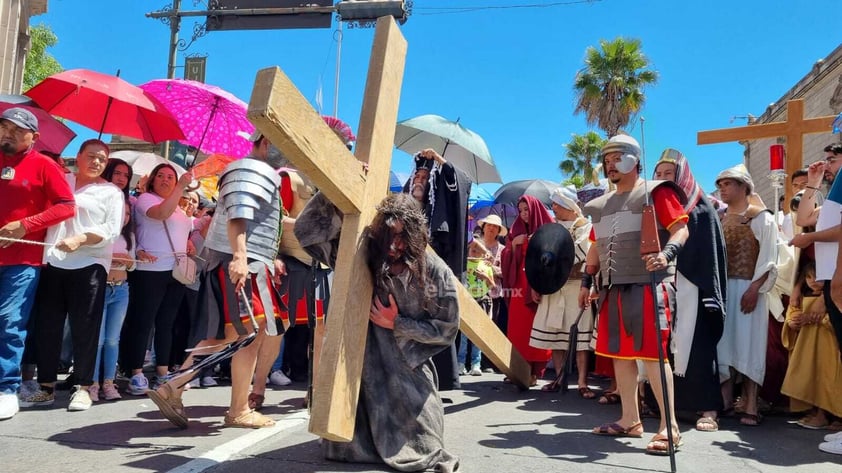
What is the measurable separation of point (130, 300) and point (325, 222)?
3094mm

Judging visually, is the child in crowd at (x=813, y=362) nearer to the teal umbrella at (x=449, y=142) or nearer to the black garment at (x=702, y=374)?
the black garment at (x=702, y=374)

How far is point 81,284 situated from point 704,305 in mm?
4597

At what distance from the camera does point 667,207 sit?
13.3 ft

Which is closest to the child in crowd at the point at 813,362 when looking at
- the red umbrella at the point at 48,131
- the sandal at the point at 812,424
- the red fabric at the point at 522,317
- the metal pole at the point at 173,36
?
the sandal at the point at 812,424

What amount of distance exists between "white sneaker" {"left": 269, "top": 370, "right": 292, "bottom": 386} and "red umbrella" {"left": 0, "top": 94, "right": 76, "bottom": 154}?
2952 millimetres

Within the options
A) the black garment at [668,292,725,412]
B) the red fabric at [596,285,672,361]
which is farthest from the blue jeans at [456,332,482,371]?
the red fabric at [596,285,672,361]

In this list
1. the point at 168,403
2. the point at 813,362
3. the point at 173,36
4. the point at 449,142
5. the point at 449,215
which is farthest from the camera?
the point at 173,36

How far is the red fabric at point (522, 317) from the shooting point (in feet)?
21.9

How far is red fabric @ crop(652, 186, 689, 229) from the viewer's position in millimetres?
4027

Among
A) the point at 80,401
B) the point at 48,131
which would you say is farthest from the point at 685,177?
the point at 48,131

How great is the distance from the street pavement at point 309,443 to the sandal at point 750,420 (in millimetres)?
54

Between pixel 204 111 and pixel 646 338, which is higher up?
pixel 204 111

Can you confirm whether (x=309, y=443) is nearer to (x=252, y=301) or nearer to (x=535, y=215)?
(x=252, y=301)

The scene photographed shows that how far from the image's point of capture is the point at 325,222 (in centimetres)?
331
